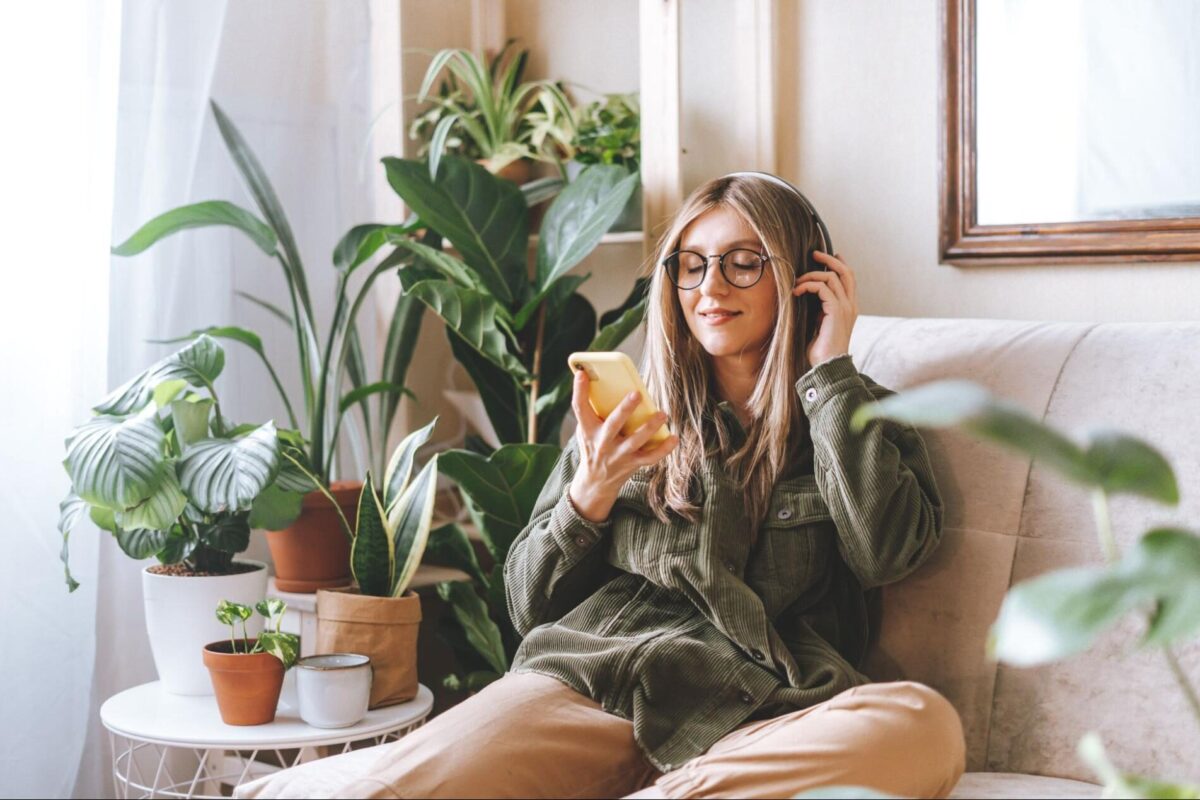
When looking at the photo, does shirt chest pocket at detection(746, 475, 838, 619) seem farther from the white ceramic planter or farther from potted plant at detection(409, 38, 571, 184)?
potted plant at detection(409, 38, 571, 184)

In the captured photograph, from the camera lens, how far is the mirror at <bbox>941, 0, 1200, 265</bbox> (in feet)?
5.55

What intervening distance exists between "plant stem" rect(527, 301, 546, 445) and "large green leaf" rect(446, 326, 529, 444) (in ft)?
0.13

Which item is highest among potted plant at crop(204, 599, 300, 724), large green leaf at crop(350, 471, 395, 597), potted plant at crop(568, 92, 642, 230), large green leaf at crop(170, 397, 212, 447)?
potted plant at crop(568, 92, 642, 230)

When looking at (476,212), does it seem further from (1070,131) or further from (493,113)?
(1070,131)

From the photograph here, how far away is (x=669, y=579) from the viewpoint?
1.56 m

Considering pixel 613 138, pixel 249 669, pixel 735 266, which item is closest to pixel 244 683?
pixel 249 669

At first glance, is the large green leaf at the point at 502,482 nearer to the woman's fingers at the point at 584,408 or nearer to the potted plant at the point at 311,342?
the potted plant at the point at 311,342

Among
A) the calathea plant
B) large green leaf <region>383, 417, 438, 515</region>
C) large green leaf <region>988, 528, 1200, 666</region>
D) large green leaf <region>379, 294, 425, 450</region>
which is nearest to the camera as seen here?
large green leaf <region>988, 528, 1200, 666</region>

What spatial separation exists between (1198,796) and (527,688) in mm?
873

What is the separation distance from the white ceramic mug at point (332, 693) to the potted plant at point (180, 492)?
196 millimetres

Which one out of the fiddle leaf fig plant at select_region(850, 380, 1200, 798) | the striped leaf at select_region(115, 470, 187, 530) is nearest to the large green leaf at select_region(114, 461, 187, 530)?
the striped leaf at select_region(115, 470, 187, 530)

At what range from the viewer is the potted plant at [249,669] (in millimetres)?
1718

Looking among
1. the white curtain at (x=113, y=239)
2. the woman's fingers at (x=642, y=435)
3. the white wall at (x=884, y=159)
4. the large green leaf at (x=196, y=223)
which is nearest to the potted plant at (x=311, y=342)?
the large green leaf at (x=196, y=223)

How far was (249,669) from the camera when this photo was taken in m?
1.72
